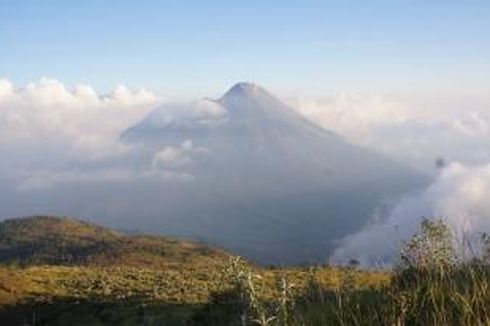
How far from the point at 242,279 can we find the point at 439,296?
91.9 inches

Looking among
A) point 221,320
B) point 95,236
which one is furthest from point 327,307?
point 95,236

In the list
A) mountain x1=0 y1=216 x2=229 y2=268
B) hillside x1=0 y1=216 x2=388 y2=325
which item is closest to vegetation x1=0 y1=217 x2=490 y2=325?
hillside x1=0 y1=216 x2=388 y2=325

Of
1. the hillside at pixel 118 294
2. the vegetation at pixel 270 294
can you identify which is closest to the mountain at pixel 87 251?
the hillside at pixel 118 294

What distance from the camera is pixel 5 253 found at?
6388 inches

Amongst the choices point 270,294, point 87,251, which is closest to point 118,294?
point 270,294

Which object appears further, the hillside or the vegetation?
the hillside

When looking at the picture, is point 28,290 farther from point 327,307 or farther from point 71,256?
point 71,256

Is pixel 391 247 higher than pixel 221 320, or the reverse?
pixel 391 247

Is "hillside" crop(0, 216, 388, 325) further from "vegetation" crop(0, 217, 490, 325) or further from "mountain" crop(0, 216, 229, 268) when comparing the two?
"mountain" crop(0, 216, 229, 268)

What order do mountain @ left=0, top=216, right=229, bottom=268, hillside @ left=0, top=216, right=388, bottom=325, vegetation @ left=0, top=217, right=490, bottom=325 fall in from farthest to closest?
mountain @ left=0, top=216, right=229, bottom=268, hillside @ left=0, top=216, right=388, bottom=325, vegetation @ left=0, top=217, right=490, bottom=325

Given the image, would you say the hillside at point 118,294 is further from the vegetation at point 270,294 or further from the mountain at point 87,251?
the mountain at point 87,251

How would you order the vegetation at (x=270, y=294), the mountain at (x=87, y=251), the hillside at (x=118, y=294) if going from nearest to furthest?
1. the vegetation at (x=270, y=294)
2. the hillside at (x=118, y=294)
3. the mountain at (x=87, y=251)

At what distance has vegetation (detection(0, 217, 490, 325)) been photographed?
699 centimetres

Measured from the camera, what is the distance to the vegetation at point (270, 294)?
6.99 m
